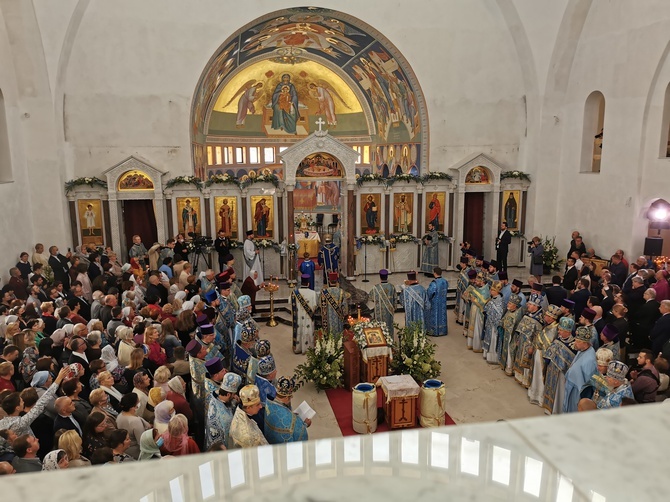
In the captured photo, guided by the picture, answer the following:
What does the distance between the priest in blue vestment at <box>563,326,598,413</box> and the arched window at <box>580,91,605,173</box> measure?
38.0 ft

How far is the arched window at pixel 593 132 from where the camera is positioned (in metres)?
18.5

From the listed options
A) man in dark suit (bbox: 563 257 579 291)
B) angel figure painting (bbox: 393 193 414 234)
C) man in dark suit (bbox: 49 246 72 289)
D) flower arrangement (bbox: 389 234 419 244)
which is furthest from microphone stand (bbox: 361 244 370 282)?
man in dark suit (bbox: 49 246 72 289)

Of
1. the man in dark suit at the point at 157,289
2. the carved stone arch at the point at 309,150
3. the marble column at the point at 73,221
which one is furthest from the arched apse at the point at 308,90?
the man in dark suit at the point at 157,289

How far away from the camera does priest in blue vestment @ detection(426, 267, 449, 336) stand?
45.6ft

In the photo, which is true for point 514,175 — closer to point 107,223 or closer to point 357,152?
point 357,152

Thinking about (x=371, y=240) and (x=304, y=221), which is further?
(x=304, y=221)

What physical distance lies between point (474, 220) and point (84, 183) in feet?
44.4

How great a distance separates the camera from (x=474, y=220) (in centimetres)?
2081

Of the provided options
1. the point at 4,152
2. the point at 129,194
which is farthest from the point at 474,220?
the point at 4,152

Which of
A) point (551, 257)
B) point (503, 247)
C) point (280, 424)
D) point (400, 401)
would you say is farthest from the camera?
point (551, 257)

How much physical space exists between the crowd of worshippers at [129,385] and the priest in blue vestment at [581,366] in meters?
4.60

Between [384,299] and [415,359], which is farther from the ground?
[384,299]

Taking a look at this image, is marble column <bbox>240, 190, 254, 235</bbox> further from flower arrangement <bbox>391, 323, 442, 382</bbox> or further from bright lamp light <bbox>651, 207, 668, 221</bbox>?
bright lamp light <bbox>651, 207, 668, 221</bbox>

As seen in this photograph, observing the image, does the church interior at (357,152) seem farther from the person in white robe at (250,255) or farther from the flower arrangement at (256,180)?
the person in white robe at (250,255)
